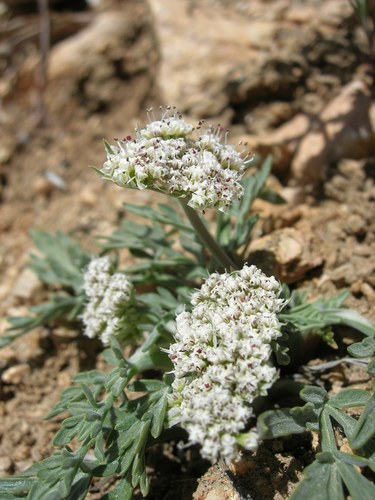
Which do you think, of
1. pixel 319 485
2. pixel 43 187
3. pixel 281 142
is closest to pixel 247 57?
pixel 281 142

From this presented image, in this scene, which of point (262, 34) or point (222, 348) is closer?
point (222, 348)

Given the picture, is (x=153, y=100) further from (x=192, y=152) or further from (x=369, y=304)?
(x=369, y=304)

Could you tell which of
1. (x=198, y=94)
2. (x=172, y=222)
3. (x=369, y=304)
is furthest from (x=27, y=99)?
(x=369, y=304)

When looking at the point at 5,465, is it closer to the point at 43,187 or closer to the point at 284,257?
the point at 284,257

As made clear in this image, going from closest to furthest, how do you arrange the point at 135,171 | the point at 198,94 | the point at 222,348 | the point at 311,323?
1. the point at 222,348
2. the point at 135,171
3. the point at 311,323
4. the point at 198,94

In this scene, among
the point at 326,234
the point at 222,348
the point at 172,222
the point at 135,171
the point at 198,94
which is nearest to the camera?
the point at 222,348

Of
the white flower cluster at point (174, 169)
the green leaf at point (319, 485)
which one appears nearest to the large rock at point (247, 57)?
the white flower cluster at point (174, 169)

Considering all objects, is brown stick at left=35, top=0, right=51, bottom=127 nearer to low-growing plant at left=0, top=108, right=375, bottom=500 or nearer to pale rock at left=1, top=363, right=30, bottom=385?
pale rock at left=1, top=363, right=30, bottom=385

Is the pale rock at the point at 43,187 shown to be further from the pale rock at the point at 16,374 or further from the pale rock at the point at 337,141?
the pale rock at the point at 337,141
